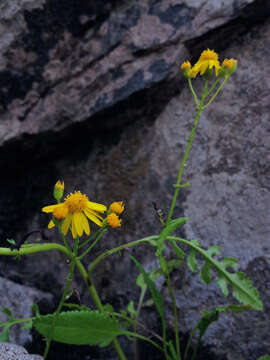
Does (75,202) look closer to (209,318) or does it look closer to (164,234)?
(164,234)

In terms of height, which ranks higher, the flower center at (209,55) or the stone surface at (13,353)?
the flower center at (209,55)

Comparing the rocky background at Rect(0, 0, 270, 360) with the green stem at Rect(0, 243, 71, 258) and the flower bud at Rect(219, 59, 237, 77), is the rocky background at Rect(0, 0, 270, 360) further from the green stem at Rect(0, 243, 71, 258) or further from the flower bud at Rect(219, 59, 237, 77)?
the green stem at Rect(0, 243, 71, 258)

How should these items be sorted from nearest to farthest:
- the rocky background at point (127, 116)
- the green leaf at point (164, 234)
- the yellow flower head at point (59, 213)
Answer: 1. the yellow flower head at point (59, 213)
2. the green leaf at point (164, 234)
3. the rocky background at point (127, 116)

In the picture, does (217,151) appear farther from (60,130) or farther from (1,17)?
(1,17)

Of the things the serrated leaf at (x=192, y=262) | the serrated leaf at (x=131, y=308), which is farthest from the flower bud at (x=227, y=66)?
the serrated leaf at (x=131, y=308)

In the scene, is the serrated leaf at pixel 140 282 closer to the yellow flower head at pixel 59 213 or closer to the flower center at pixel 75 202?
the flower center at pixel 75 202

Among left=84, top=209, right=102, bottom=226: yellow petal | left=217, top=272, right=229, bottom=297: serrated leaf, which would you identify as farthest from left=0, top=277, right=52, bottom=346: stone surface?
left=217, top=272, right=229, bottom=297: serrated leaf

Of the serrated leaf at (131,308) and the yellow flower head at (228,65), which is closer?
the yellow flower head at (228,65)

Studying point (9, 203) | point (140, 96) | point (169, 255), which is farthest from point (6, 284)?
point (140, 96)

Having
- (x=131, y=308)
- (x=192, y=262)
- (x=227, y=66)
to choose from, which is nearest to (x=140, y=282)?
(x=131, y=308)
